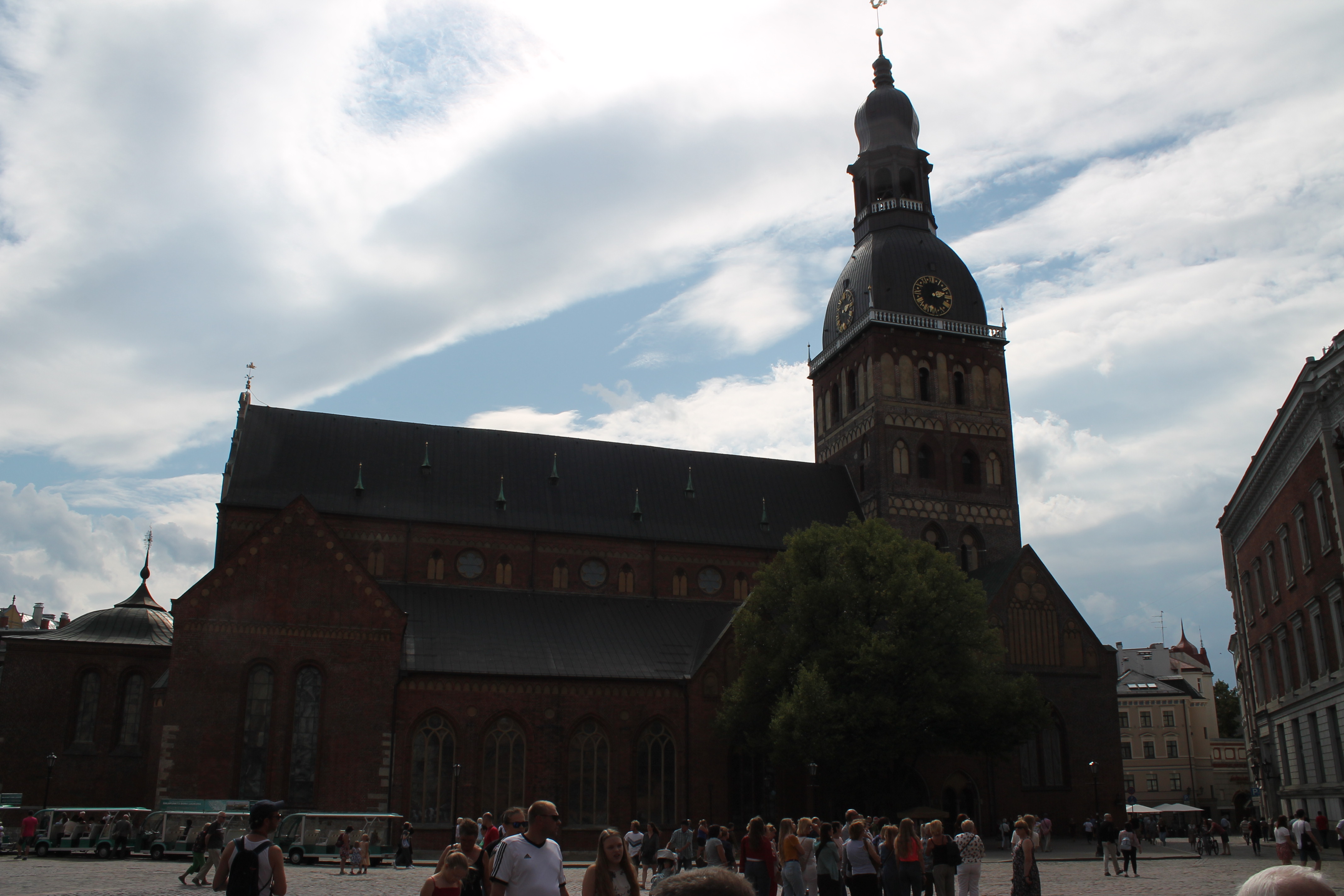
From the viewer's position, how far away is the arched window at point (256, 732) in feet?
129

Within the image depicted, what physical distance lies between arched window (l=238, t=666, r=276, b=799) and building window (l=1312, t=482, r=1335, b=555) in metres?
35.5

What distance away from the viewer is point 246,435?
1912 inches

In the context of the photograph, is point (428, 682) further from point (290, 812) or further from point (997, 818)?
point (997, 818)

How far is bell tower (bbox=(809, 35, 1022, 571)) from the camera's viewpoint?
184 ft

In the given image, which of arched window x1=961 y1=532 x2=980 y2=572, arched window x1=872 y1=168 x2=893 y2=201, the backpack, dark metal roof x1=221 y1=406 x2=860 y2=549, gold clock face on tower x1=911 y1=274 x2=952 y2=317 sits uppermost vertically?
arched window x1=872 y1=168 x2=893 y2=201

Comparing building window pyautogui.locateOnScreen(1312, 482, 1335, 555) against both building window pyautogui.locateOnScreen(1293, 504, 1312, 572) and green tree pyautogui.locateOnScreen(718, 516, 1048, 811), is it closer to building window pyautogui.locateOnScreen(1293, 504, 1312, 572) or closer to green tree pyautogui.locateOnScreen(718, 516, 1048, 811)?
building window pyautogui.locateOnScreen(1293, 504, 1312, 572)

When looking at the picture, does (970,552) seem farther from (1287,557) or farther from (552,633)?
(552,633)

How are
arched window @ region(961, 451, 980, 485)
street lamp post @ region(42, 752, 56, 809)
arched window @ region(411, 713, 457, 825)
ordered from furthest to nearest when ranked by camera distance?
arched window @ region(961, 451, 980, 485)
street lamp post @ region(42, 752, 56, 809)
arched window @ region(411, 713, 457, 825)

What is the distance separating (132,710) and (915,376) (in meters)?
39.9

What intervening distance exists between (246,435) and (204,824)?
1897 centimetres

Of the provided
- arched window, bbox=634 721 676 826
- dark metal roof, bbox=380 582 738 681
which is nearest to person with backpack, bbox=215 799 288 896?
dark metal roof, bbox=380 582 738 681

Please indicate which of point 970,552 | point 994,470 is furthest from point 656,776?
point 994,470

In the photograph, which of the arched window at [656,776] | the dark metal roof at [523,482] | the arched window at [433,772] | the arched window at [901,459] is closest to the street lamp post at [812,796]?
the arched window at [656,776]

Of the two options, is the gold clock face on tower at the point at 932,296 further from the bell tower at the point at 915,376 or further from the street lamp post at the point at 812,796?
the street lamp post at the point at 812,796
